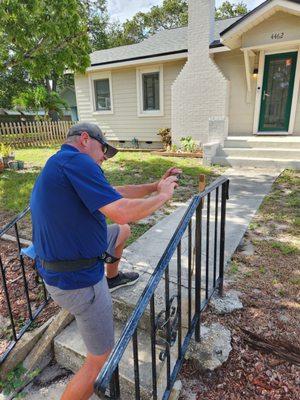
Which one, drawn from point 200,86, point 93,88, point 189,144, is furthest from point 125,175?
point 93,88

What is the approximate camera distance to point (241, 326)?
7.27ft

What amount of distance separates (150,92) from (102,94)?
247 centimetres

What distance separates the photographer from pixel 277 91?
8562 millimetres

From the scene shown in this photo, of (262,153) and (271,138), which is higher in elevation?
(271,138)

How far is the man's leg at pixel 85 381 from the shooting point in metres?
1.57

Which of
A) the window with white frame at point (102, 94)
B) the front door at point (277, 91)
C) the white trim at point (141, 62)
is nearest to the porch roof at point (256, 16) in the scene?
the front door at point (277, 91)

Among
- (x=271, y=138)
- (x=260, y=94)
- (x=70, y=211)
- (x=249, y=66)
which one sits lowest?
(x=271, y=138)

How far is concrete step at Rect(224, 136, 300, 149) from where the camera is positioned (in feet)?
24.9

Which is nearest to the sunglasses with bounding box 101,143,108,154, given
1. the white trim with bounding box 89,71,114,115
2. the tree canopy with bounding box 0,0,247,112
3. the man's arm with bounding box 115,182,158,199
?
the man's arm with bounding box 115,182,158,199

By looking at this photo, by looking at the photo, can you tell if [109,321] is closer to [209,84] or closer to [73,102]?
[209,84]

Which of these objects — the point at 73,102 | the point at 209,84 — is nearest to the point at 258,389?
the point at 209,84

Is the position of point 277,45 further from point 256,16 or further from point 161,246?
point 161,246

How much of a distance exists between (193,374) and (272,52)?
900 cm

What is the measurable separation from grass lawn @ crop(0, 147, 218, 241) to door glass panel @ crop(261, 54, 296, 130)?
2.71 metres
